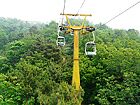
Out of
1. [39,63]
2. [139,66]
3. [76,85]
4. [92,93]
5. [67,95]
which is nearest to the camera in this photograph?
[67,95]

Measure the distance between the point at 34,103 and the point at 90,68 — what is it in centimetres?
753

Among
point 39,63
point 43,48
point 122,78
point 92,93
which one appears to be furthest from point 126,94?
point 43,48

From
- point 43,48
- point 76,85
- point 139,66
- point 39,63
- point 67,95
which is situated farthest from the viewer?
point 43,48

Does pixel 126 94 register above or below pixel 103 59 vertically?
below

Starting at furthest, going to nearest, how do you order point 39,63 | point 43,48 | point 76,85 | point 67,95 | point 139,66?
point 43,48, point 39,63, point 139,66, point 76,85, point 67,95

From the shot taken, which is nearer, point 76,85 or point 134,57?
point 76,85

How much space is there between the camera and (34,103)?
796 inches

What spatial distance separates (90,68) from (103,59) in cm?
127

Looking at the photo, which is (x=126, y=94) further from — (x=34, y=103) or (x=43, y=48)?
(x=43, y=48)

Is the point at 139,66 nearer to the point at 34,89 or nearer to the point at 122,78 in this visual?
the point at 122,78

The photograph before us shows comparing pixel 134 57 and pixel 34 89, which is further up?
pixel 134 57

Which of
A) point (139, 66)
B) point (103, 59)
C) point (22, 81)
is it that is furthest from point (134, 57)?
point (22, 81)

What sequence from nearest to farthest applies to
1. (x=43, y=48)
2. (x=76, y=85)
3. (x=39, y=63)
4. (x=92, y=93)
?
(x=76, y=85) < (x=92, y=93) < (x=39, y=63) < (x=43, y=48)

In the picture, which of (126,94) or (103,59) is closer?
(126,94)
